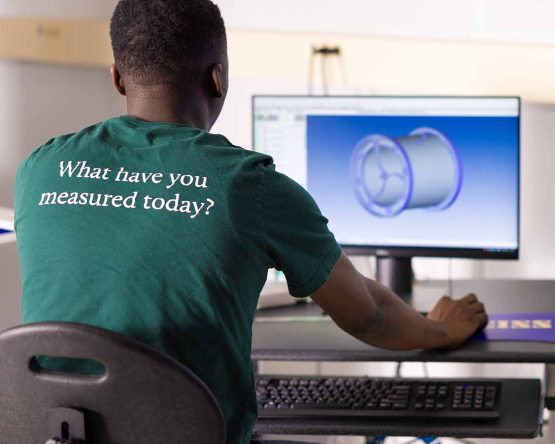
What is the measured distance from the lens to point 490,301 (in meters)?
2.27

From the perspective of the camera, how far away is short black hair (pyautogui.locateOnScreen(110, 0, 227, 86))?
143 centimetres

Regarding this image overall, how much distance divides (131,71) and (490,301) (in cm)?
112

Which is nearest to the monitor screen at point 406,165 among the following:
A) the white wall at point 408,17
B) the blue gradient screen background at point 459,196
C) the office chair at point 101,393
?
the blue gradient screen background at point 459,196

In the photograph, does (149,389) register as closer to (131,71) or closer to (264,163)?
(264,163)

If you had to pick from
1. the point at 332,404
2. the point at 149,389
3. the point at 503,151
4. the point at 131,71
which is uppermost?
the point at 131,71

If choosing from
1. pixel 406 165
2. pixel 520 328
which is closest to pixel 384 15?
pixel 406 165

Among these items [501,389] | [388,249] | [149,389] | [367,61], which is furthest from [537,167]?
[149,389]

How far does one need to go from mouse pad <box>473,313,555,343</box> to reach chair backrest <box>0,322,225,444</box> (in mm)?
906

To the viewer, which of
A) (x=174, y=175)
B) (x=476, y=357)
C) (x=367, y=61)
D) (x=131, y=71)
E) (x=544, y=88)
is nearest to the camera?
(x=174, y=175)

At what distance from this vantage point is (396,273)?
229cm

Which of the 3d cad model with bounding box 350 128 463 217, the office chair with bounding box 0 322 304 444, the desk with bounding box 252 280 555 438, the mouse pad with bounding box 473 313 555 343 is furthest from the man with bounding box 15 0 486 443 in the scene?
the 3d cad model with bounding box 350 128 463 217

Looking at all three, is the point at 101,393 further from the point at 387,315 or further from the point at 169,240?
the point at 387,315

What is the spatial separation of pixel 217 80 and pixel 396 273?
0.94 m

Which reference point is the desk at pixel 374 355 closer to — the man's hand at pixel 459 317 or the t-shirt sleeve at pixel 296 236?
the man's hand at pixel 459 317
